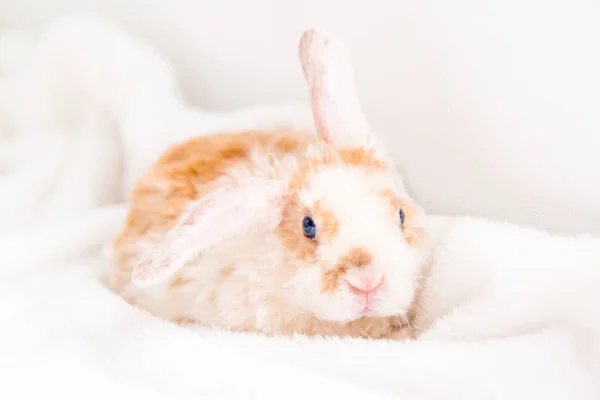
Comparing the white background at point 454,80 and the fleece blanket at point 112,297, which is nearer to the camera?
the fleece blanket at point 112,297

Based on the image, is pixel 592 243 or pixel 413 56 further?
pixel 413 56

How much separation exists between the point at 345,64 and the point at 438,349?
1.06 feet

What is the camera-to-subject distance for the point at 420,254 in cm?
A: 60

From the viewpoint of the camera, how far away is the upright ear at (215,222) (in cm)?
51

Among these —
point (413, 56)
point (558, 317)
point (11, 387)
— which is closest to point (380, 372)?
point (558, 317)

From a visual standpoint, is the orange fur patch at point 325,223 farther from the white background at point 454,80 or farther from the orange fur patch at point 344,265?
the white background at point 454,80

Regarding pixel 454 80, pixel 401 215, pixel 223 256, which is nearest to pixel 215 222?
pixel 223 256

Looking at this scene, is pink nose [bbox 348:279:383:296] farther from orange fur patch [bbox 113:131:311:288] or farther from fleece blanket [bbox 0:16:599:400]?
orange fur patch [bbox 113:131:311:288]

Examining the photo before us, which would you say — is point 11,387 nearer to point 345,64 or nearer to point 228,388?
point 228,388

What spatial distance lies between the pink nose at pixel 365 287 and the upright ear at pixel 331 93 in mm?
164

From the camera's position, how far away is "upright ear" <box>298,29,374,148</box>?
0.61 m

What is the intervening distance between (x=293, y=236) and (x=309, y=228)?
0.06 feet


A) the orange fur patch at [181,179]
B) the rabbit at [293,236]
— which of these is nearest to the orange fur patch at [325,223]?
the rabbit at [293,236]

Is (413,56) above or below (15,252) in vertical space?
above
